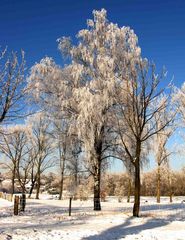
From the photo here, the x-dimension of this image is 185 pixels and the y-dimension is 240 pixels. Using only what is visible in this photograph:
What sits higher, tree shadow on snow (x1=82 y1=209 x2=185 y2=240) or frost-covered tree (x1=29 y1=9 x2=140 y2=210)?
frost-covered tree (x1=29 y1=9 x2=140 y2=210)

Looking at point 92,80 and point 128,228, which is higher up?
point 92,80

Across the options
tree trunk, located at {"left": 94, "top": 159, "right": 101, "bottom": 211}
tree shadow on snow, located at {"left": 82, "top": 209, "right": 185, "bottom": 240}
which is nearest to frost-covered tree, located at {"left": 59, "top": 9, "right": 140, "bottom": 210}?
tree trunk, located at {"left": 94, "top": 159, "right": 101, "bottom": 211}

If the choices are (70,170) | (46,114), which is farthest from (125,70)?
(70,170)

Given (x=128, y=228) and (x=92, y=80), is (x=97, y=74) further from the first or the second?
(x=128, y=228)

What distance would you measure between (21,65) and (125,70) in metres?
8.53

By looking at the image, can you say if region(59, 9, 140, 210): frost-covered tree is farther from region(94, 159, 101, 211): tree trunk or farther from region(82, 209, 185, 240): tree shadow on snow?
region(82, 209, 185, 240): tree shadow on snow

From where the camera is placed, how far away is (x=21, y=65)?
1481 centimetres

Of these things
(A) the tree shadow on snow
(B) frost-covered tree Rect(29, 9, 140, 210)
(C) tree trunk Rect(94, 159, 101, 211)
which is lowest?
(A) the tree shadow on snow

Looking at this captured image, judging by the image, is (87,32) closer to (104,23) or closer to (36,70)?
(104,23)

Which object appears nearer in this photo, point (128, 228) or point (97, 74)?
point (128, 228)

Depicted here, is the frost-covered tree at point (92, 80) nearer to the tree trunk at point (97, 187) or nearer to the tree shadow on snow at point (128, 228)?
the tree trunk at point (97, 187)

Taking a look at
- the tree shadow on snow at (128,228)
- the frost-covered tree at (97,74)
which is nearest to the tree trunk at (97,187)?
the frost-covered tree at (97,74)

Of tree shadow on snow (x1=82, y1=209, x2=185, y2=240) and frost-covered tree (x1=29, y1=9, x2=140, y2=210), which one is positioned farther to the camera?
frost-covered tree (x1=29, y1=9, x2=140, y2=210)

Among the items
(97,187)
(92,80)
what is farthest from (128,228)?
(92,80)
